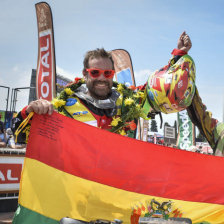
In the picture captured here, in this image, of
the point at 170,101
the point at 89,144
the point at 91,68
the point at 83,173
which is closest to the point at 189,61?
the point at 170,101

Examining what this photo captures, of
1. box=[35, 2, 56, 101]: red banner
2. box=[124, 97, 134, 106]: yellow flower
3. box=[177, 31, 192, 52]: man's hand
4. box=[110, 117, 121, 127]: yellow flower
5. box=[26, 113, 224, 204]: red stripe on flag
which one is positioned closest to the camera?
box=[26, 113, 224, 204]: red stripe on flag

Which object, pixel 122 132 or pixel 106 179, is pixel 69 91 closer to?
pixel 122 132

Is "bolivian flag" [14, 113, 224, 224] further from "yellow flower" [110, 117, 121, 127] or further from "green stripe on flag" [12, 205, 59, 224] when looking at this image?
"yellow flower" [110, 117, 121, 127]

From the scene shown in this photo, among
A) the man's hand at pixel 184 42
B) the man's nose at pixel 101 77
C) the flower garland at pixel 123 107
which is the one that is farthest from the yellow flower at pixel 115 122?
the man's hand at pixel 184 42

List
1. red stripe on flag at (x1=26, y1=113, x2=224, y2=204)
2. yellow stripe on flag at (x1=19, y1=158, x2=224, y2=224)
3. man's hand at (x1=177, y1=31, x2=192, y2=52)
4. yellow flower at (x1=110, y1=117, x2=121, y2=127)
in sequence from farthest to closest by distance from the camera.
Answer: man's hand at (x1=177, y1=31, x2=192, y2=52) < yellow flower at (x1=110, y1=117, x2=121, y2=127) < red stripe on flag at (x1=26, y1=113, x2=224, y2=204) < yellow stripe on flag at (x1=19, y1=158, x2=224, y2=224)

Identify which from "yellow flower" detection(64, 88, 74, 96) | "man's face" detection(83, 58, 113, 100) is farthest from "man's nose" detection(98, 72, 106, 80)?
"yellow flower" detection(64, 88, 74, 96)

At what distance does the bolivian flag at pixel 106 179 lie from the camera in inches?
69.7

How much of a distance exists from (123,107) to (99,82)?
0.31 meters

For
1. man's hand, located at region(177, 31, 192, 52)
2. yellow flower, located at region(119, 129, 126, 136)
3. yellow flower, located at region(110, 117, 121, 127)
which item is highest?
man's hand, located at region(177, 31, 192, 52)

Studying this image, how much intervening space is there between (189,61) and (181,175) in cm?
113

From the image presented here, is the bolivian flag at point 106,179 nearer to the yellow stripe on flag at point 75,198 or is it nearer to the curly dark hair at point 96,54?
the yellow stripe on flag at point 75,198

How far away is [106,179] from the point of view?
1.88 m

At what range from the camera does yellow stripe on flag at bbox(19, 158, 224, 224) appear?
174 centimetres

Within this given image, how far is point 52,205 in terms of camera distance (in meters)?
1.77
